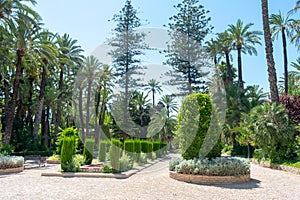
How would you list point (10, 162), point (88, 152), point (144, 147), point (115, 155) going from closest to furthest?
1. point (115, 155)
2. point (10, 162)
3. point (88, 152)
4. point (144, 147)

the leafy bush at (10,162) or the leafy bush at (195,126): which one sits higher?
the leafy bush at (195,126)

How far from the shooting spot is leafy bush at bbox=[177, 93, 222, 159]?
1018 cm

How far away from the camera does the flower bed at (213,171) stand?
923 cm

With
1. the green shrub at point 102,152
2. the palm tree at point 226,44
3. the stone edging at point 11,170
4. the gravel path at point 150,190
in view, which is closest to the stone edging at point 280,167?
the gravel path at point 150,190

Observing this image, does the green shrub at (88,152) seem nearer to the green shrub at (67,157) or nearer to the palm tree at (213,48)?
the green shrub at (67,157)

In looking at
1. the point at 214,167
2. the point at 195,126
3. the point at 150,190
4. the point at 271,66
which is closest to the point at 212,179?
the point at 214,167

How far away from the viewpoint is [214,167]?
9312 millimetres

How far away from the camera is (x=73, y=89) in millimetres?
33656

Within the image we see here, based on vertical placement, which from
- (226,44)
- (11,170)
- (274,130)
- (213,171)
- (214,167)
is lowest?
(11,170)

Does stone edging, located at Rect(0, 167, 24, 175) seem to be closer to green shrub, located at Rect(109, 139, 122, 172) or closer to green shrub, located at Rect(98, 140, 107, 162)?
green shrub, located at Rect(109, 139, 122, 172)

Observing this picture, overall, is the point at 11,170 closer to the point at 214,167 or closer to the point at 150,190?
the point at 150,190

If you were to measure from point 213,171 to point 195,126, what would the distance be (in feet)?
5.90

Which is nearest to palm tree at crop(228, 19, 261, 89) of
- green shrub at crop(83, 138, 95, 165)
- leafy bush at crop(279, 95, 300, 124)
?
leafy bush at crop(279, 95, 300, 124)

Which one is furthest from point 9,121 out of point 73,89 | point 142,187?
point 142,187
